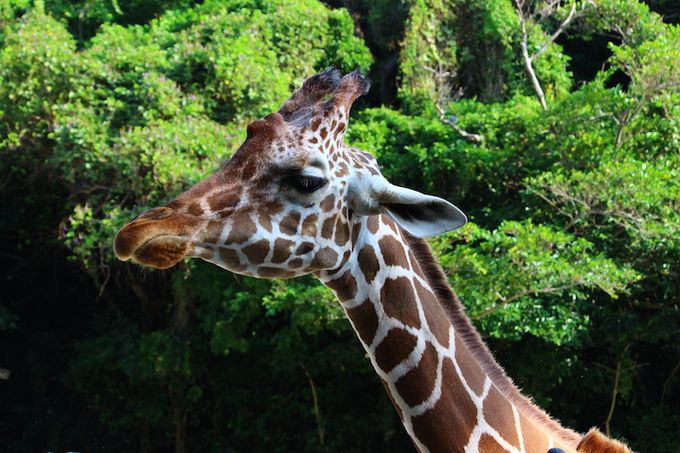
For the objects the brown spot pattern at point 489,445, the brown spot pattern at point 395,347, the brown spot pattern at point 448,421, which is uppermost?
the brown spot pattern at point 395,347

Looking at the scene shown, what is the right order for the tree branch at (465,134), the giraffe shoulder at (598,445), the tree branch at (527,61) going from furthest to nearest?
the tree branch at (527,61) < the tree branch at (465,134) < the giraffe shoulder at (598,445)

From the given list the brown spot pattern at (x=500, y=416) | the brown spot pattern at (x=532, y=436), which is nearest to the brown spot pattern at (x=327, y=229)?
the brown spot pattern at (x=500, y=416)

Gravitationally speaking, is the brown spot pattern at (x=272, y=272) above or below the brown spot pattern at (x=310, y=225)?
below

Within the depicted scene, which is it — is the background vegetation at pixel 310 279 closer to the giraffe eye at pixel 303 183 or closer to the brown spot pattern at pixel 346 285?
the brown spot pattern at pixel 346 285

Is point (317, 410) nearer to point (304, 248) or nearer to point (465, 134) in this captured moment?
point (465, 134)

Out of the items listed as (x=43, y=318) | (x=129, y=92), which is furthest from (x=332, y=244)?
(x=43, y=318)

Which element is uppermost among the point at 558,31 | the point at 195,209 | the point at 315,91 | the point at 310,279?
the point at 315,91

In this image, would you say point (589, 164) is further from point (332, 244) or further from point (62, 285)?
point (62, 285)

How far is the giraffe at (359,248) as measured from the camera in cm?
230

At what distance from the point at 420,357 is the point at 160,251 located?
75 centimetres

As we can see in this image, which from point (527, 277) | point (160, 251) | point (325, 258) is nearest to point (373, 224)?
point (325, 258)

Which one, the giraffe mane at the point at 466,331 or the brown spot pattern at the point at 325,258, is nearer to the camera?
the brown spot pattern at the point at 325,258

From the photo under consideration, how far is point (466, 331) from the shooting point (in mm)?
2543

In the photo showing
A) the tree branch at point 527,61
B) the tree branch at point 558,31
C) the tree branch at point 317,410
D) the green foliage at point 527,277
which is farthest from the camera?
the tree branch at point 558,31
